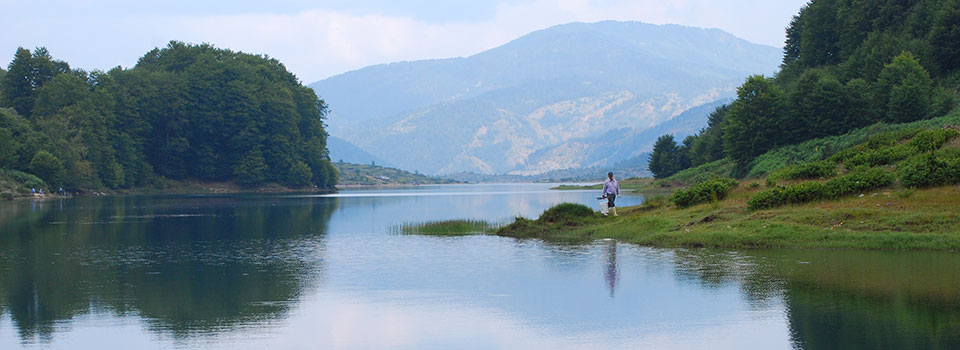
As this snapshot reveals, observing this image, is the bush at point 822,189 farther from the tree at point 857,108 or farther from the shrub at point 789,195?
the tree at point 857,108

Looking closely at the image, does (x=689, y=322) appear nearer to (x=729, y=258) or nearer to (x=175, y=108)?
(x=729, y=258)

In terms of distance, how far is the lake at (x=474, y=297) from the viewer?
1634cm

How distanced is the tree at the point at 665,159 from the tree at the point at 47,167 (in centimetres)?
7751

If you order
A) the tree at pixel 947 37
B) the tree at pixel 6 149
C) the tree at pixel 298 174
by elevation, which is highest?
the tree at pixel 947 37

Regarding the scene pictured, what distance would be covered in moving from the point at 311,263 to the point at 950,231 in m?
20.4

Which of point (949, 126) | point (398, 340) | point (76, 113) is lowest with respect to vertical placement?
point (398, 340)

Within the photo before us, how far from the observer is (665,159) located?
421ft

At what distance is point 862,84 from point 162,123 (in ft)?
341

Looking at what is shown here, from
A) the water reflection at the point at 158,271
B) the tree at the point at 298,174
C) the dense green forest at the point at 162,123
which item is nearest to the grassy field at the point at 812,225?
the water reflection at the point at 158,271

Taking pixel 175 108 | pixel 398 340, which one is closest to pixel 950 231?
pixel 398 340

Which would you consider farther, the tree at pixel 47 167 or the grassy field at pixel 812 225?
the tree at pixel 47 167

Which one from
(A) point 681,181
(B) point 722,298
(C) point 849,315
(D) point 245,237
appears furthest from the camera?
(A) point 681,181

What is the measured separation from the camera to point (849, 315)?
17594 millimetres

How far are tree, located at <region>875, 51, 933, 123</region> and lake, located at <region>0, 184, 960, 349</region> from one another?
100 ft
